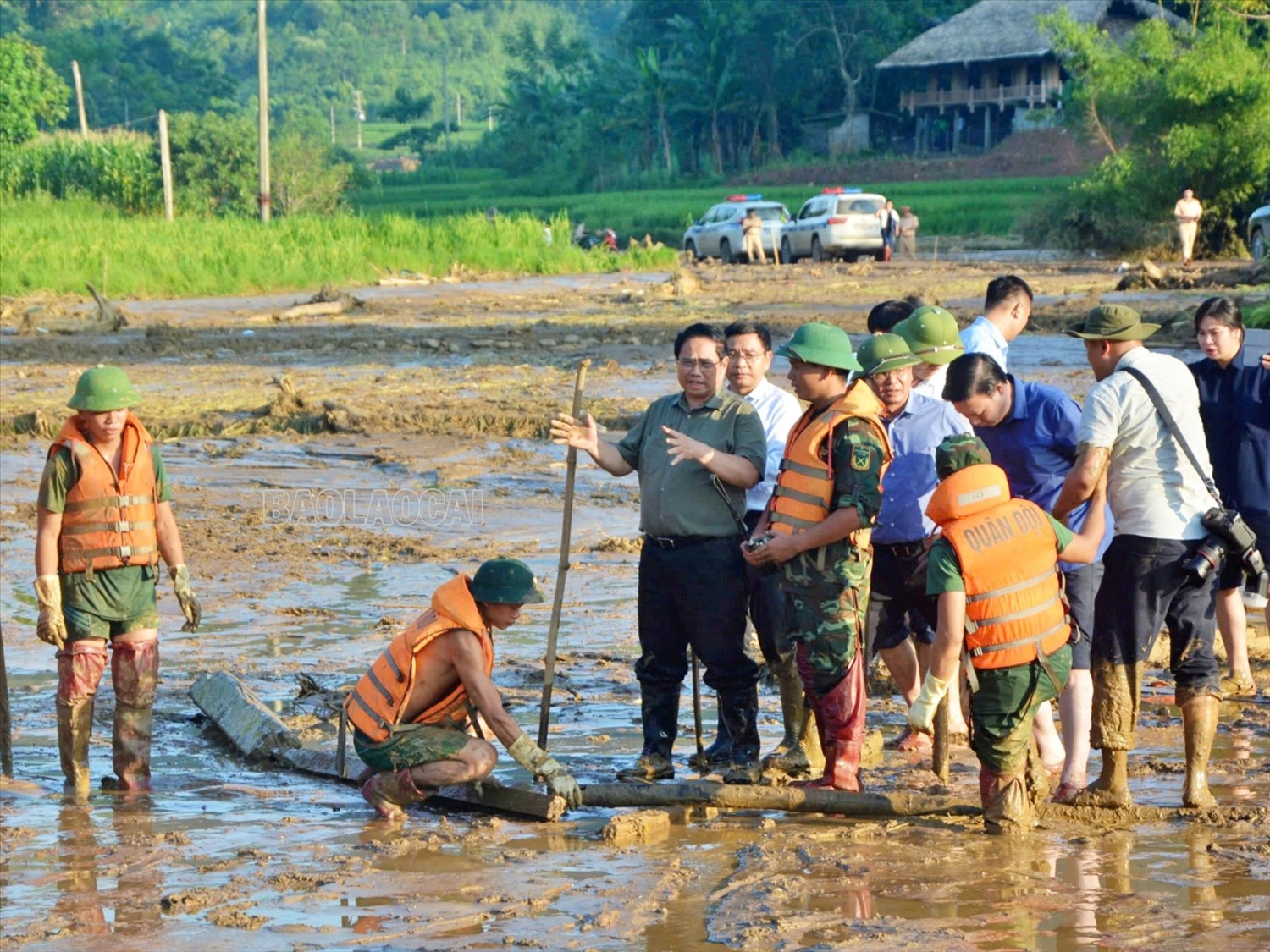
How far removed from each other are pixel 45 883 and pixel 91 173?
146 feet

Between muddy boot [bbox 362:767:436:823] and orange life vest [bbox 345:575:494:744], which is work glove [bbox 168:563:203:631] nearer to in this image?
orange life vest [bbox 345:575:494:744]

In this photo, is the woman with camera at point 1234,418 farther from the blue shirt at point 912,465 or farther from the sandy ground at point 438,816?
the blue shirt at point 912,465

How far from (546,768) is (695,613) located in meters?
0.97

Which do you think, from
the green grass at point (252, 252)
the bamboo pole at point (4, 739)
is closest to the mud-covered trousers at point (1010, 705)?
the bamboo pole at point (4, 739)

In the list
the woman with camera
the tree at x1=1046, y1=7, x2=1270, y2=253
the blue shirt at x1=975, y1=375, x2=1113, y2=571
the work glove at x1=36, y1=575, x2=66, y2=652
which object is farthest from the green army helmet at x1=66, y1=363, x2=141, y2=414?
the tree at x1=1046, y1=7, x2=1270, y2=253

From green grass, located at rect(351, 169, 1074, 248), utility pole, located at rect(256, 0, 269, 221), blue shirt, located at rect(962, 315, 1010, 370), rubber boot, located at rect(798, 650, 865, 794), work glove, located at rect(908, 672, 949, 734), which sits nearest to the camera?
work glove, located at rect(908, 672, 949, 734)

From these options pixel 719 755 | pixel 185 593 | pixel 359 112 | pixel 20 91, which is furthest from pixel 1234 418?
pixel 359 112

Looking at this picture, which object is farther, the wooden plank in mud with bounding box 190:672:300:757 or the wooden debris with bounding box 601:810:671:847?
the wooden plank in mud with bounding box 190:672:300:757

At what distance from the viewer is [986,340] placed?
740 centimetres

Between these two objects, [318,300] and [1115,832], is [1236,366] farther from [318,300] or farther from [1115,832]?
[318,300]

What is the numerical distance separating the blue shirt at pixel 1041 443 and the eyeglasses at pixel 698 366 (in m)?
1.04

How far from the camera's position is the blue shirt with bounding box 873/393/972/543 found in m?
6.85

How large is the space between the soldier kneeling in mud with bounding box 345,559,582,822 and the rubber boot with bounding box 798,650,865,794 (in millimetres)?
941

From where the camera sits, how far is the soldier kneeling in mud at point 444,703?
6.30 metres
